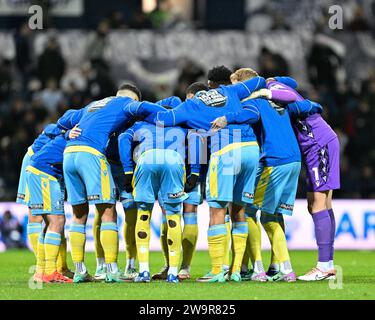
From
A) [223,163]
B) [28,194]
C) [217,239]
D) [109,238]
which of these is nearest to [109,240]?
[109,238]

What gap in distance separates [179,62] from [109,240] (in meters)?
11.3

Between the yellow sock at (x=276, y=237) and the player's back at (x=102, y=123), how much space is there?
2.11 meters

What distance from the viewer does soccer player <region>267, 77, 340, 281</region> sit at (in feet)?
41.7

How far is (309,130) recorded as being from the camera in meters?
13.0

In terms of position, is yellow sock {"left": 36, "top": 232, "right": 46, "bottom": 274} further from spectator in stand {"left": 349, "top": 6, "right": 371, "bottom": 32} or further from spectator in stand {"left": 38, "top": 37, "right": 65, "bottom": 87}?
spectator in stand {"left": 349, "top": 6, "right": 371, "bottom": 32}

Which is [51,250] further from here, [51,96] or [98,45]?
[98,45]

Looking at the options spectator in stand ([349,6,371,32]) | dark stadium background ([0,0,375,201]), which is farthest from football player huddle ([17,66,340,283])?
spectator in stand ([349,6,371,32])

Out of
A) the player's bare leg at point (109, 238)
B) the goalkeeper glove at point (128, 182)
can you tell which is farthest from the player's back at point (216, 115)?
the player's bare leg at point (109, 238)

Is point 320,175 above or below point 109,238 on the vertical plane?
above

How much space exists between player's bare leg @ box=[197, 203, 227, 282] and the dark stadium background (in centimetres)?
920

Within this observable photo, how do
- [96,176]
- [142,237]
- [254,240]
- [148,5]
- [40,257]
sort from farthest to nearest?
[148,5]
[40,257]
[254,240]
[96,176]
[142,237]

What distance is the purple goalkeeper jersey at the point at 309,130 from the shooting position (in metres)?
12.9

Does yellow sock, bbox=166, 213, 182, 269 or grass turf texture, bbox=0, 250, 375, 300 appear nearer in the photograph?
grass turf texture, bbox=0, 250, 375, 300

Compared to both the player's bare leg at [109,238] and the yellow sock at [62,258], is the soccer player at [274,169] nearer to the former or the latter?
the player's bare leg at [109,238]
